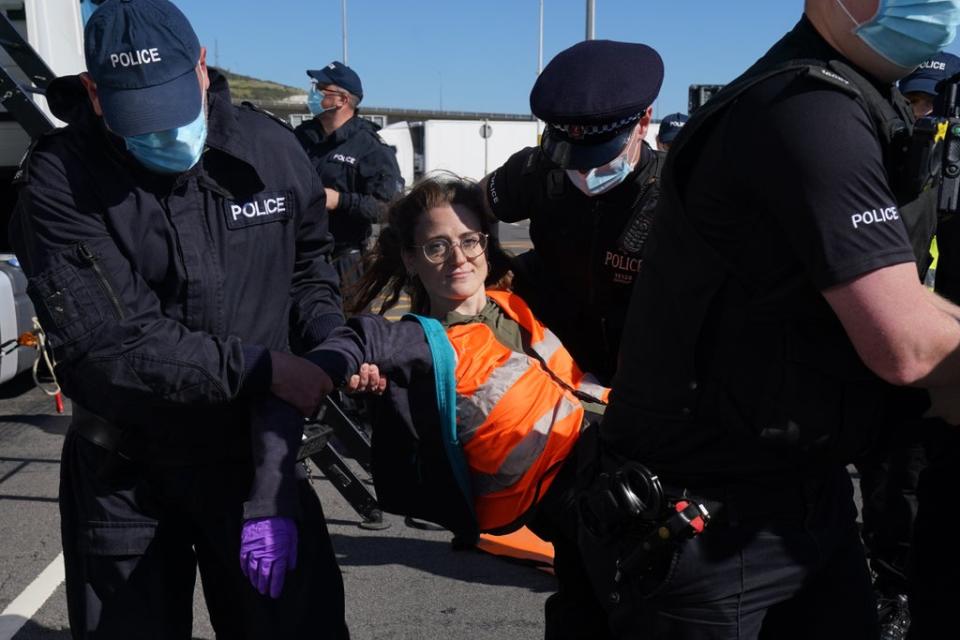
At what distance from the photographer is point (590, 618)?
233cm

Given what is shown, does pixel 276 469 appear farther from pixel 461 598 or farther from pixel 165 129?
pixel 461 598

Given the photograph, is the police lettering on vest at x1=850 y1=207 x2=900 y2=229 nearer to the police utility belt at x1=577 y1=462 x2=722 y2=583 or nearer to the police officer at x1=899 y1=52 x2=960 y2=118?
the police utility belt at x1=577 y1=462 x2=722 y2=583

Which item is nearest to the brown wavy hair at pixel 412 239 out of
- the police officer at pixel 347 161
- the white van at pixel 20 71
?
the police officer at pixel 347 161

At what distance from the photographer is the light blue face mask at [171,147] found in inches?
74.9

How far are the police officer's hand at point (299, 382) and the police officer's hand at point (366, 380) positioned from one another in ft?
0.19

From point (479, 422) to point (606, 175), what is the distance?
2.32ft

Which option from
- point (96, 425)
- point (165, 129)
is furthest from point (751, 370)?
point (96, 425)

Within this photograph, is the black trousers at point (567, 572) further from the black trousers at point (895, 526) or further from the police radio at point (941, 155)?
the black trousers at point (895, 526)

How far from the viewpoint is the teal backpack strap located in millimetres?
2143

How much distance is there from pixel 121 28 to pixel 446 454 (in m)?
1.13

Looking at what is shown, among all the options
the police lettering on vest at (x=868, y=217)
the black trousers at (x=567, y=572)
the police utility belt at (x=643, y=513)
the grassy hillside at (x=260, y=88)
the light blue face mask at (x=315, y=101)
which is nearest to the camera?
the police lettering on vest at (x=868, y=217)

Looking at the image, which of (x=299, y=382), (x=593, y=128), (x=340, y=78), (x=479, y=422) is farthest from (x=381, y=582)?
(x=340, y=78)

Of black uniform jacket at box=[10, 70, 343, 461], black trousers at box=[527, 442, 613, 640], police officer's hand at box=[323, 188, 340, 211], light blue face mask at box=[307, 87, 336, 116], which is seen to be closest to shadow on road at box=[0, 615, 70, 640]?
black uniform jacket at box=[10, 70, 343, 461]

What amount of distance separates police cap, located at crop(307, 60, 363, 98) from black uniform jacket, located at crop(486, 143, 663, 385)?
12.9 feet
